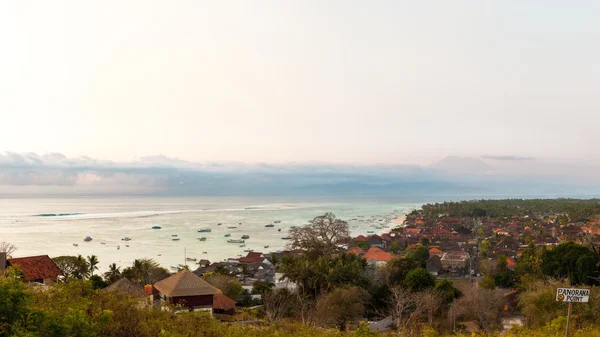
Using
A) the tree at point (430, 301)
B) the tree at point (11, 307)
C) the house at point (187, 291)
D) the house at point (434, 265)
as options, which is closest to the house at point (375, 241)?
the house at point (434, 265)

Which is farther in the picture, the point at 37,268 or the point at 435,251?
the point at 435,251

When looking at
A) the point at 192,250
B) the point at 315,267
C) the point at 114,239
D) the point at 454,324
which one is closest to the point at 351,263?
the point at 315,267

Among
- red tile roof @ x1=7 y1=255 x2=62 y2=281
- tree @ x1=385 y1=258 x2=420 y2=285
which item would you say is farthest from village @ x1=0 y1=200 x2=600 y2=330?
tree @ x1=385 y1=258 x2=420 y2=285

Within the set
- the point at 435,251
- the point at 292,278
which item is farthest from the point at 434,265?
the point at 292,278

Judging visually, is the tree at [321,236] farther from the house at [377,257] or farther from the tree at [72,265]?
the tree at [72,265]

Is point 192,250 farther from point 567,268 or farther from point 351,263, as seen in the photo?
point 567,268

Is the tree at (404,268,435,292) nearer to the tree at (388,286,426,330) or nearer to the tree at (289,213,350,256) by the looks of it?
the tree at (388,286,426,330)

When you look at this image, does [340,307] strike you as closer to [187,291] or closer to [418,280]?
[418,280]
